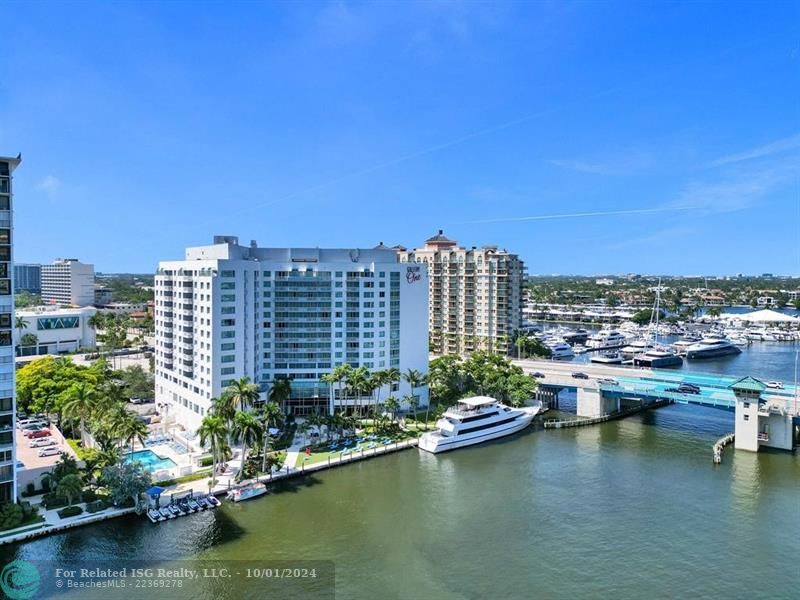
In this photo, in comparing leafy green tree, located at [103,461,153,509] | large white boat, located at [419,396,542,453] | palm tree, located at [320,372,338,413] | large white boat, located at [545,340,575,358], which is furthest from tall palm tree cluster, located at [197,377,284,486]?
large white boat, located at [545,340,575,358]

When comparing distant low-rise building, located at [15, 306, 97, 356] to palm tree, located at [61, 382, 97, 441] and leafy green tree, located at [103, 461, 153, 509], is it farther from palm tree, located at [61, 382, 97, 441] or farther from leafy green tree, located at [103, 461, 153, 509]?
leafy green tree, located at [103, 461, 153, 509]

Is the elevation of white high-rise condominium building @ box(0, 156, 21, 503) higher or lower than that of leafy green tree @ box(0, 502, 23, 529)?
higher

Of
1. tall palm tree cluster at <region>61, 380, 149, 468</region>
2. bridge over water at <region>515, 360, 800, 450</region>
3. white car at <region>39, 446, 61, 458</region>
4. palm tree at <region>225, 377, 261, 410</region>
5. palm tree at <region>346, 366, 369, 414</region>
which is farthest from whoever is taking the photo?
palm tree at <region>346, 366, 369, 414</region>

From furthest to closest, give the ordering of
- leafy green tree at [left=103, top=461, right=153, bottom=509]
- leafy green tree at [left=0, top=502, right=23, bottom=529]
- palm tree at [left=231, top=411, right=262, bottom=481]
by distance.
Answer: palm tree at [left=231, top=411, right=262, bottom=481]
leafy green tree at [left=103, top=461, right=153, bottom=509]
leafy green tree at [left=0, top=502, right=23, bottom=529]

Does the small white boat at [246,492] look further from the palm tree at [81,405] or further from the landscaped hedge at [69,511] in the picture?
the palm tree at [81,405]

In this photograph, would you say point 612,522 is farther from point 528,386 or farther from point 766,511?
point 528,386

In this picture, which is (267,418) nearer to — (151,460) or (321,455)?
(321,455)

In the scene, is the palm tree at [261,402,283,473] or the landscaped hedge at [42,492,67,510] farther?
the palm tree at [261,402,283,473]
